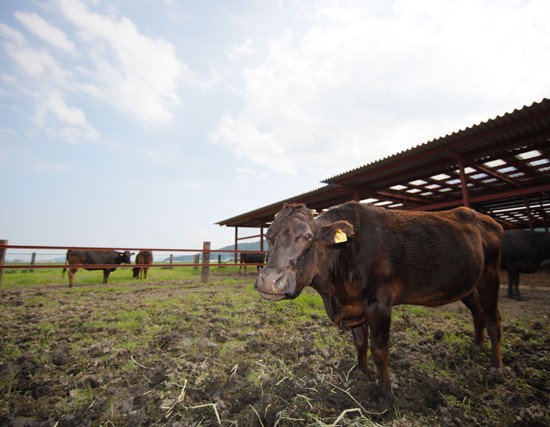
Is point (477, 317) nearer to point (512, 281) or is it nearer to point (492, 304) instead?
point (492, 304)

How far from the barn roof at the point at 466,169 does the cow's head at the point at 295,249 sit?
18.7ft

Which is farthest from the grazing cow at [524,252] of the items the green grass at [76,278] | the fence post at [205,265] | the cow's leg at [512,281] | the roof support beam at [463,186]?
the fence post at [205,265]

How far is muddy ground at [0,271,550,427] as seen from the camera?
6.14ft

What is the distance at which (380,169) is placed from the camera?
323 inches

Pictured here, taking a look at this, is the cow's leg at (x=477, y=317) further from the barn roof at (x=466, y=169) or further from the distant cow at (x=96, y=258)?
the distant cow at (x=96, y=258)

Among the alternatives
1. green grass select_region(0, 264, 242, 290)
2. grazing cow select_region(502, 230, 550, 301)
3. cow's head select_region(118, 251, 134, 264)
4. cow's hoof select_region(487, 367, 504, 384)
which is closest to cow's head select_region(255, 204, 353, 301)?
cow's hoof select_region(487, 367, 504, 384)

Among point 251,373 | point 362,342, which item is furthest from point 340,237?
point 251,373

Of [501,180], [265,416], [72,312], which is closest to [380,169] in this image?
[501,180]

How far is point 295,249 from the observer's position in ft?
6.75

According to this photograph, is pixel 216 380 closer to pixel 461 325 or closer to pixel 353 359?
pixel 353 359

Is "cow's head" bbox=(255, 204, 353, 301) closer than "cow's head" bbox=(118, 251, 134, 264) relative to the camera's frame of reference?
Yes

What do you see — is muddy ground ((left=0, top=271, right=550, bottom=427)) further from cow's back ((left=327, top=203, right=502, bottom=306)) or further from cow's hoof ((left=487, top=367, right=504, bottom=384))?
cow's back ((left=327, top=203, right=502, bottom=306))

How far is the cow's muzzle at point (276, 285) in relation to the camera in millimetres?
1771

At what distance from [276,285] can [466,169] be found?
378 inches
